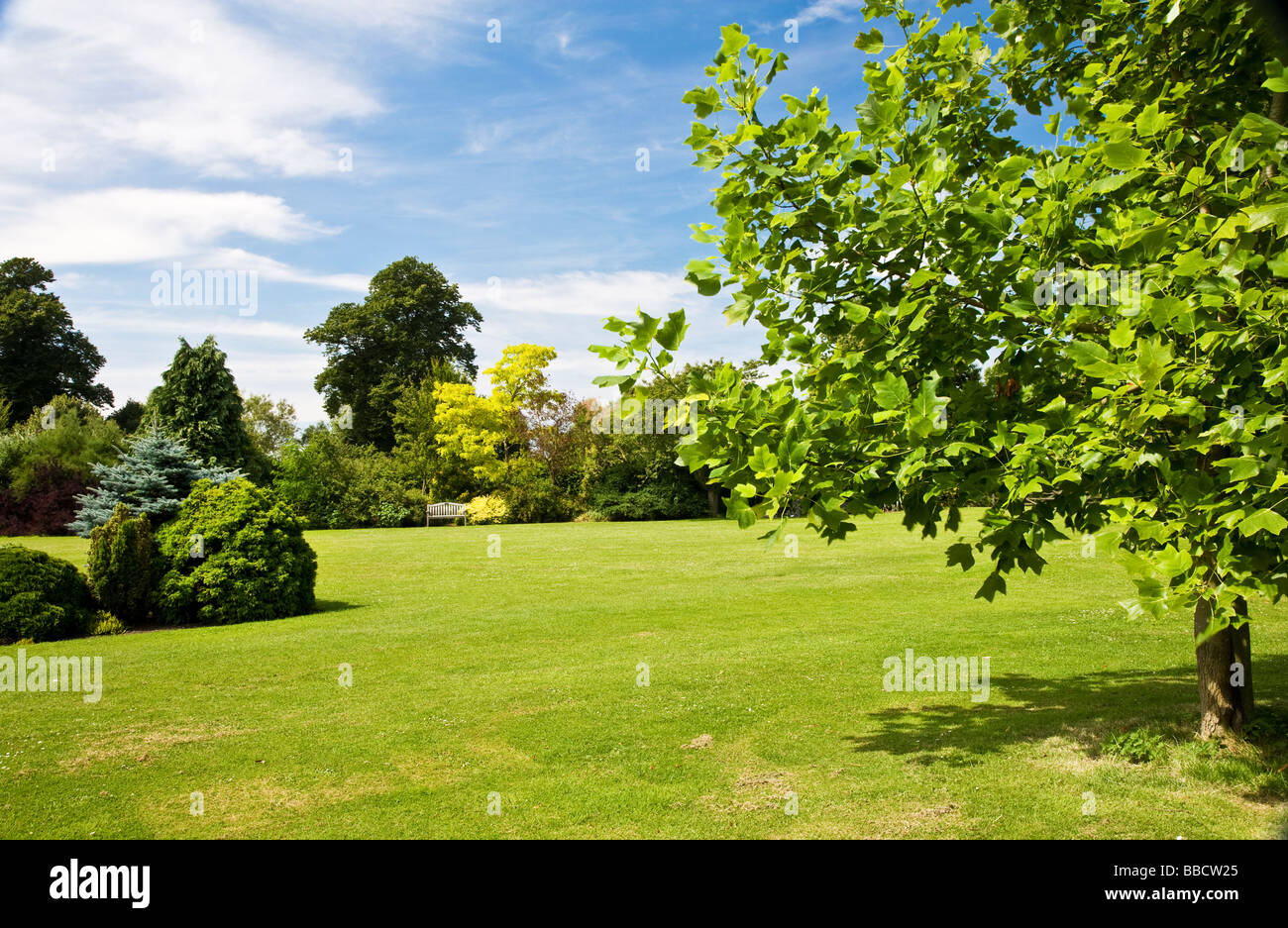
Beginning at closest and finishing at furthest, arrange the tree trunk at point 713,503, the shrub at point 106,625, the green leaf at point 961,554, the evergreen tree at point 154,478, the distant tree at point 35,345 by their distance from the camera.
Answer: the green leaf at point 961,554
the shrub at point 106,625
the evergreen tree at point 154,478
the tree trunk at point 713,503
the distant tree at point 35,345

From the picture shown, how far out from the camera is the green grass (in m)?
5.84

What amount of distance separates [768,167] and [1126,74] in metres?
3.47

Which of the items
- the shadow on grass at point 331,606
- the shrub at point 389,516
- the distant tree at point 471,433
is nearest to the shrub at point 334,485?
the shrub at point 389,516

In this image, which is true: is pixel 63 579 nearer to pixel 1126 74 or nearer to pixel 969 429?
pixel 969 429

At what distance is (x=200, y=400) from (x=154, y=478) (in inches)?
916

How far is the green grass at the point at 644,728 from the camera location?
19.2 feet

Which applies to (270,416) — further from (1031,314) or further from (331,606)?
(1031,314)

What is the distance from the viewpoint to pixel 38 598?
39.9ft

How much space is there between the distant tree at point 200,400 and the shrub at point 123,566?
24.0 m

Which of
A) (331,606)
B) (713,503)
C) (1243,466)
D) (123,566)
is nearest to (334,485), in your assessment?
(713,503)

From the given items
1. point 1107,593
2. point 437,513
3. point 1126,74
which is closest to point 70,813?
point 1126,74

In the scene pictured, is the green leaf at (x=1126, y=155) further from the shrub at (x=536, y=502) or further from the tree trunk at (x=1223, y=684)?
the shrub at (x=536, y=502)

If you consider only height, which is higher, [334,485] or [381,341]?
[381,341]

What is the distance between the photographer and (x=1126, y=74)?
20.8 feet
